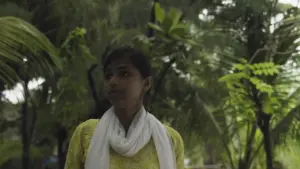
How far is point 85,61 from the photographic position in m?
5.05

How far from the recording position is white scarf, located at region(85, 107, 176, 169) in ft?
4.59

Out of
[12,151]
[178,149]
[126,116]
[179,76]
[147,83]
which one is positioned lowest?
[178,149]

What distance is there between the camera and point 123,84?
1.48 m

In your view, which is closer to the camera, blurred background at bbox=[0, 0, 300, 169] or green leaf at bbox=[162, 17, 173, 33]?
green leaf at bbox=[162, 17, 173, 33]

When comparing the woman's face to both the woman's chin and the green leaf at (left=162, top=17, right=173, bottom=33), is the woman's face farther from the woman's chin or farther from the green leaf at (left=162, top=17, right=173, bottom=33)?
the green leaf at (left=162, top=17, right=173, bottom=33)

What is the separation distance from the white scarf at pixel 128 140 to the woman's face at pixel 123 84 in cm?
6

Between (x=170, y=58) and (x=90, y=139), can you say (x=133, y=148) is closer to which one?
(x=90, y=139)

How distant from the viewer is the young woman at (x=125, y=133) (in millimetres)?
1418

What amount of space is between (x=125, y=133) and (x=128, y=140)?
0.07 m

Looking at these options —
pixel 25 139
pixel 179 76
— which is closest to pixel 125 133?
pixel 179 76

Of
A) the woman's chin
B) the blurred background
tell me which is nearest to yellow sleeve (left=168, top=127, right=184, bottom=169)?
the woman's chin

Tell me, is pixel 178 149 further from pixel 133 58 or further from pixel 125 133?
pixel 133 58

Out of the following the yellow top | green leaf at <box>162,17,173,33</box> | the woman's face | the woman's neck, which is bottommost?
the yellow top

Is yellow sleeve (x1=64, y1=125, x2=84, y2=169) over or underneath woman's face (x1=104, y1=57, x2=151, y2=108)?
underneath
